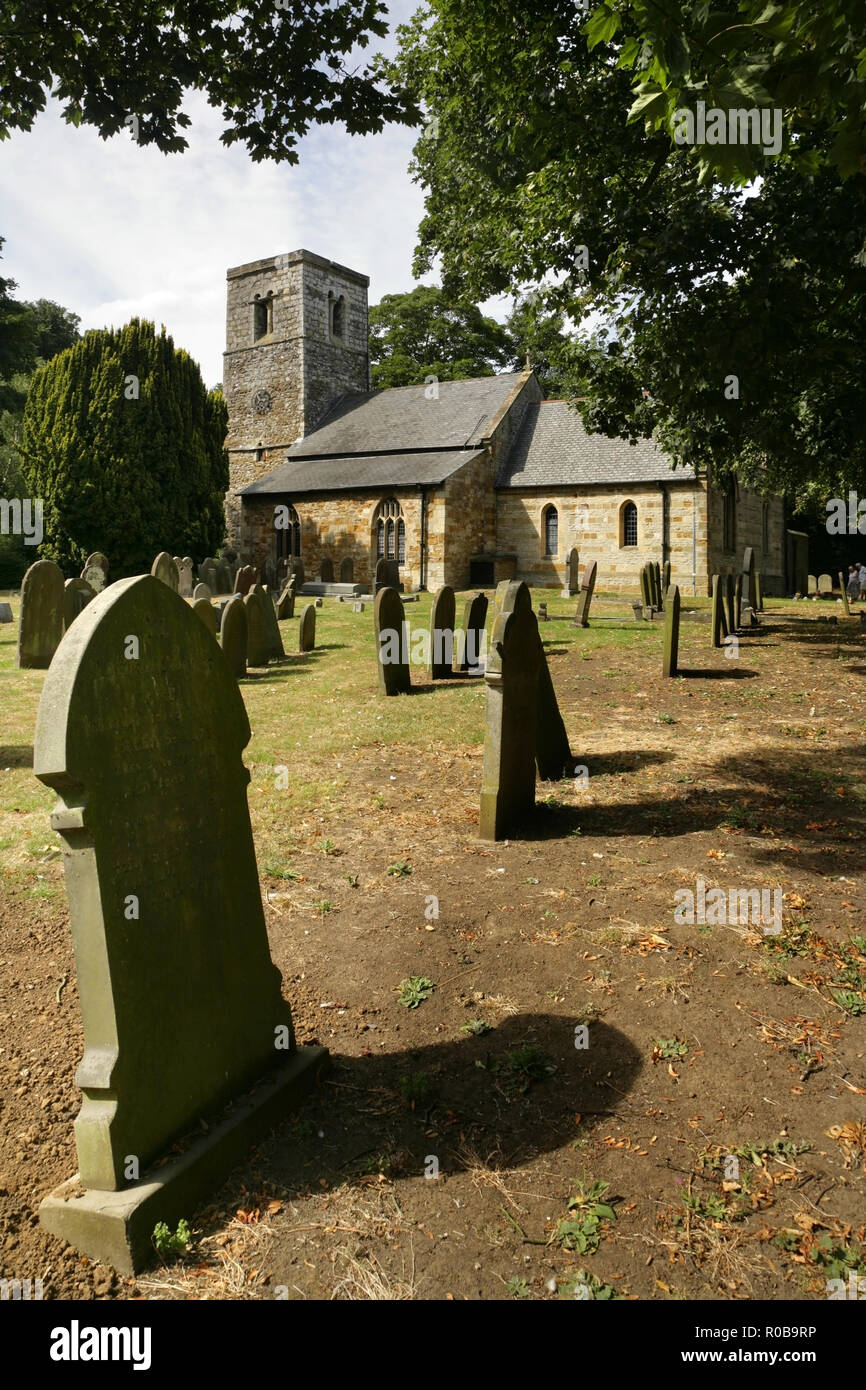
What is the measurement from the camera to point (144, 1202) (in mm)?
2584

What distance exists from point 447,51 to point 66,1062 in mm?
13344

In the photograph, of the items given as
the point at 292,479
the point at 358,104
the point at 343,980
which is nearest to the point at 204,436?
the point at 292,479

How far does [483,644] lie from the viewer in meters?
13.4

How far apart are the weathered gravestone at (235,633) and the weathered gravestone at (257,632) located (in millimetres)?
1253

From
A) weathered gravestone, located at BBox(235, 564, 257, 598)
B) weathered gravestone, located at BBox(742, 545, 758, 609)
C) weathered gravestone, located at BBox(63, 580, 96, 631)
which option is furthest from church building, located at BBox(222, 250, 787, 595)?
weathered gravestone, located at BBox(63, 580, 96, 631)

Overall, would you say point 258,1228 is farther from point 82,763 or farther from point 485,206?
point 485,206

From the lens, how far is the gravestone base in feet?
8.36

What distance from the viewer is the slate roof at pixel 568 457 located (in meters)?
31.6

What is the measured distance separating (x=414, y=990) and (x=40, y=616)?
453 inches

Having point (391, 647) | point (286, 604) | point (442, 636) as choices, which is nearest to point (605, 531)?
point (286, 604)

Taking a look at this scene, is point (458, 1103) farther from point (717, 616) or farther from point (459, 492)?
point (459, 492)

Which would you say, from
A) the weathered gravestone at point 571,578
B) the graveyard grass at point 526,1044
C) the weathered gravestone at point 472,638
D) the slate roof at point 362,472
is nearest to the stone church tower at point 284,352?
the slate roof at point 362,472

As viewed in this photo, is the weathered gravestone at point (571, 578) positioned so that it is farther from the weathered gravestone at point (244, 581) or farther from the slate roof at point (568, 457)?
the weathered gravestone at point (244, 581)

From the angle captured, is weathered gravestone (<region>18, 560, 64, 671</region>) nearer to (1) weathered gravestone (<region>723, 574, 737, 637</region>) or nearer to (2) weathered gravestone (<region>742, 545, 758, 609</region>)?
(1) weathered gravestone (<region>723, 574, 737, 637</region>)
